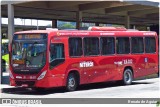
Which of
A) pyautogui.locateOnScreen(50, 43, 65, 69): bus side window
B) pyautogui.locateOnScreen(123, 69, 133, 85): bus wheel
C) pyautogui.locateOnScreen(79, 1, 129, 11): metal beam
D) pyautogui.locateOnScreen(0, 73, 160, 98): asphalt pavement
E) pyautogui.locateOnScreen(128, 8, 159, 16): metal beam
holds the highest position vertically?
pyautogui.locateOnScreen(79, 1, 129, 11): metal beam

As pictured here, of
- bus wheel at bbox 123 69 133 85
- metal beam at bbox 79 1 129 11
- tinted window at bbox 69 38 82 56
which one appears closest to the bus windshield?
tinted window at bbox 69 38 82 56

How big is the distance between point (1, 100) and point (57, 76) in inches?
114

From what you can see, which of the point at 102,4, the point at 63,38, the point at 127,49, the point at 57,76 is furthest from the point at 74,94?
the point at 102,4

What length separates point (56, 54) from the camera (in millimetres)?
17969

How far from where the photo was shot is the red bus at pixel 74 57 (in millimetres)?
17797

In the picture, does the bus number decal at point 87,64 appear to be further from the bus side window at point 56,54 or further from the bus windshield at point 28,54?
the bus windshield at point 28,54

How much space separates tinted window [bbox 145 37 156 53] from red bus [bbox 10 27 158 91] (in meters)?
0.50

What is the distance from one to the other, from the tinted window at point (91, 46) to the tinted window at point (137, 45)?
108 inches

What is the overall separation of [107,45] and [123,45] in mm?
1253

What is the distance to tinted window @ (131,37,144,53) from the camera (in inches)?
872

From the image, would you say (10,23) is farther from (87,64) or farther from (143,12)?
(143,12)

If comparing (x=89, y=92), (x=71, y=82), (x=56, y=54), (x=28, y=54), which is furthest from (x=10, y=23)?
(x=89, y=92)

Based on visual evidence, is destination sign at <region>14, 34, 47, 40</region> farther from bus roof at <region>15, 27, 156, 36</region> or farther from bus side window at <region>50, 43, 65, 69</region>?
bus side window at <region>50, 43, 65, 69</region>

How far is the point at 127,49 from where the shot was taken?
2180 cm
